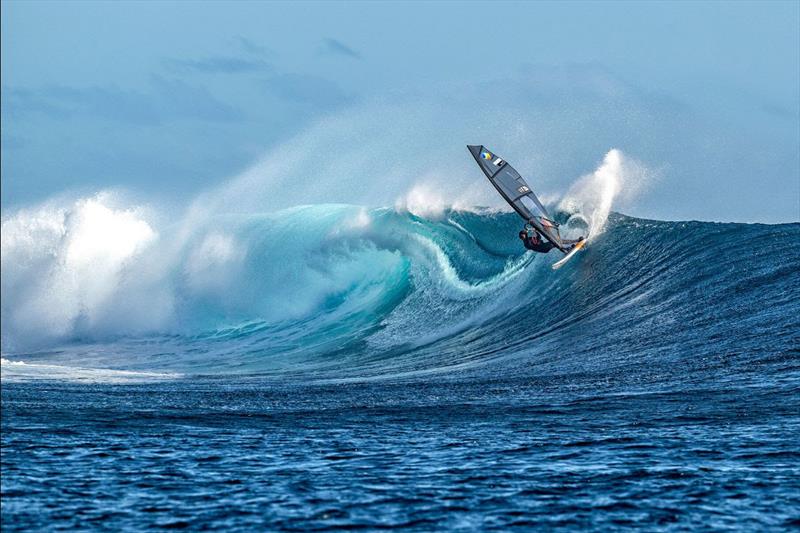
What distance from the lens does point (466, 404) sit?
12.2 meters

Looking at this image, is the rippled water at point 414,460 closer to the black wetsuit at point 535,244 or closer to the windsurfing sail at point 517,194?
the black wetsuit at point 535,244

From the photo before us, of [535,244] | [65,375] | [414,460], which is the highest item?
[535,244]

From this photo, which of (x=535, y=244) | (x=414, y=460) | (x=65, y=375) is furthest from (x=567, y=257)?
(x=414, y=460)

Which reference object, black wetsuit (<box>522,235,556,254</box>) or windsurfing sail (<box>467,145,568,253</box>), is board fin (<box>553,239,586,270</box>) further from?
black wetsuit (<box>522,235,556,254</box>)

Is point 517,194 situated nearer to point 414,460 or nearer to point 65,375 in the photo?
point 65,375

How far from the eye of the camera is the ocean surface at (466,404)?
6.97 m

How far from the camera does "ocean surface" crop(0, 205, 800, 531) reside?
6.97 meters

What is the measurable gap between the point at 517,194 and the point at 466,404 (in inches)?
486

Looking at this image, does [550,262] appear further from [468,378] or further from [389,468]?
[389,468]

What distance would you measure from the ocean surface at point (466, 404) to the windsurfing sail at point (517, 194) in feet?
4.25

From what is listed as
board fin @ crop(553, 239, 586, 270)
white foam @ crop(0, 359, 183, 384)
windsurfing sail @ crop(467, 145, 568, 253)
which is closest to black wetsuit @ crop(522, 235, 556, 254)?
windsurfing sail @ crop(467, 145, 568, 253)

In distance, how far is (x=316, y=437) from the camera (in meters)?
9.89

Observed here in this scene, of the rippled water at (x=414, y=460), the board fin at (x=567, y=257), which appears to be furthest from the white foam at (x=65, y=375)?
the board fin at (x=567, y=257)

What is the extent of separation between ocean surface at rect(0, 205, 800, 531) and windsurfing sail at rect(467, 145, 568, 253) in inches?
50.9
